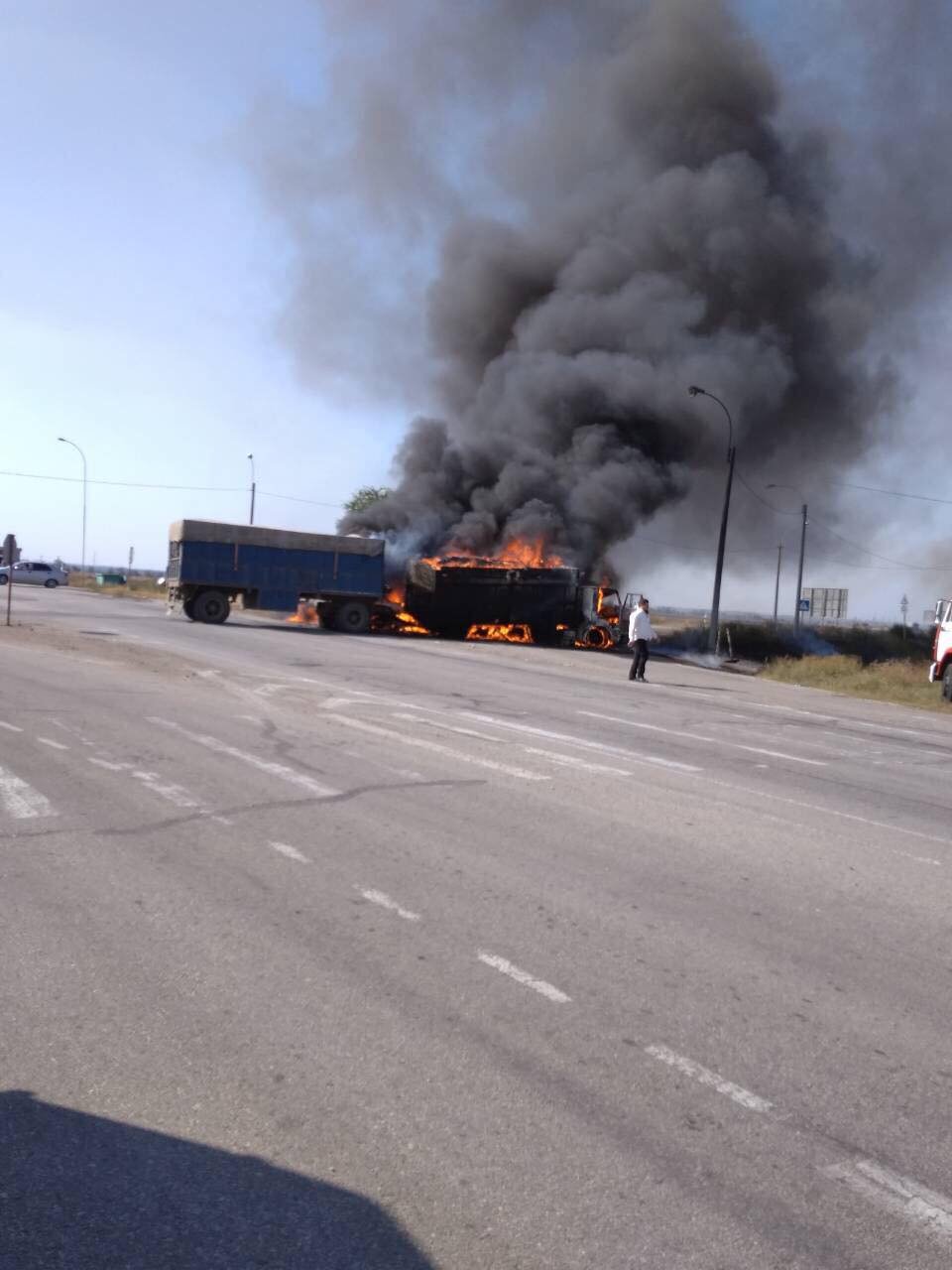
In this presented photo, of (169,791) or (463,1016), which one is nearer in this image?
(463,1016)

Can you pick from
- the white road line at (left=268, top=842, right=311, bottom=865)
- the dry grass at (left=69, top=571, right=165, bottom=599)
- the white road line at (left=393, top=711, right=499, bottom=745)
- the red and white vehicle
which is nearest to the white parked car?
the dry grass at (left=69, top=571, right=165, bottom=599)

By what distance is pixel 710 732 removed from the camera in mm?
12695

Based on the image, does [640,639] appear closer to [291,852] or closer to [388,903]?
[291,852]

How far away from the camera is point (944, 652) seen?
19891 millimetres

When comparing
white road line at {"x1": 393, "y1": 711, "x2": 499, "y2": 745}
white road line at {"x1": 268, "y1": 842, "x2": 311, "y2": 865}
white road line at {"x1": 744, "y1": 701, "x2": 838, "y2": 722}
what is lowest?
white road line at {"x1": 268, "y1": 842, "x2": 311, "y2": 865}

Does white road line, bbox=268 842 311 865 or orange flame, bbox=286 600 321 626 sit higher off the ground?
orange flame, bbox=286 600 321 626

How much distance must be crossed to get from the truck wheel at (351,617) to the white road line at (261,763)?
19.6m

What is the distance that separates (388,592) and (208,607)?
5177 mm

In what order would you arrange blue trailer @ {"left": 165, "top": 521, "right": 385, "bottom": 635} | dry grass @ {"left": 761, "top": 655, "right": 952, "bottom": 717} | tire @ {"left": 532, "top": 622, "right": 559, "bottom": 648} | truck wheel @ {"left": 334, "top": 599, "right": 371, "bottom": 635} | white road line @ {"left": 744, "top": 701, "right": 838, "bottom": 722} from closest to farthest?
white road line @ {"left": 744, "top": 701, "right": 838, "bottom": 722}
dry grass @ {"left": 761, "top": 655, "right": 952, "bottom": 717}
blue trailer @ {"left": 165, "top": 521, "right": 385, "bottom": 635}
truck wheel @ {"left": 334, "top": 599, "right": 371, "bottom": 635}
tire @ {"left": 532, "top": 622, "right": 559, "bottom": 648}

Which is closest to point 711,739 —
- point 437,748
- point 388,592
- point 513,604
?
point 437,748

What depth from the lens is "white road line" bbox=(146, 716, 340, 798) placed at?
799cm

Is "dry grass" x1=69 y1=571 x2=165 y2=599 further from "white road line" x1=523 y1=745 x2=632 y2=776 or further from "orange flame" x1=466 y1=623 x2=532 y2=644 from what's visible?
"white road line" x1=523 y1=745 x2=632 y2=776

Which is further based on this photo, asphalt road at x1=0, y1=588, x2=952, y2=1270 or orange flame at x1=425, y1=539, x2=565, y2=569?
orange flame at x1=425, y1=539, x2=565, y2=569

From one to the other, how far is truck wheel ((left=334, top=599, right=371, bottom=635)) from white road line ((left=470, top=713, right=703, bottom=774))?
1813 centimetres
